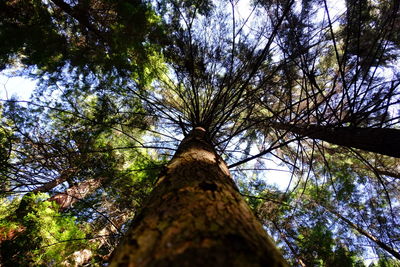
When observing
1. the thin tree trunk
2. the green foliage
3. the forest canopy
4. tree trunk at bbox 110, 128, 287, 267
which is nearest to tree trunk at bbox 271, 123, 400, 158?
the forest canopy

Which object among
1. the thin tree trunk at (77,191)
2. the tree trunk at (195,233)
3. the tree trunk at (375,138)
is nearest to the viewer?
the tree trunk at (195,233)

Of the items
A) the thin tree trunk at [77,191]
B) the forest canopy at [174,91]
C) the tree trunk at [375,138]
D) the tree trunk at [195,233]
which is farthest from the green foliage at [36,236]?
the tree trunk at [375,138]

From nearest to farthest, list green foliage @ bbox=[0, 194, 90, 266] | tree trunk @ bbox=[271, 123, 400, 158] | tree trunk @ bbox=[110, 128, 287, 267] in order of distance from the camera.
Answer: tree trunk @ bbox=[110, 128, 287, 267]
tree trunk @ bbox=[271, 123, 400, 158]
green foliage @ bbox=[0, 194, 90, 266]

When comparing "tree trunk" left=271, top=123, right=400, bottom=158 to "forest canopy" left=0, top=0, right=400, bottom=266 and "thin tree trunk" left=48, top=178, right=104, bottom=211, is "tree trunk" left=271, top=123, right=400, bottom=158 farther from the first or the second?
"thin tree trunk" left=48, top=178, right=104, bottom=211

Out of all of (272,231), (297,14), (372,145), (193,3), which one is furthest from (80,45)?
(272,231)

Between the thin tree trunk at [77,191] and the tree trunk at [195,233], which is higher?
the thin tree trunk at [77,191]

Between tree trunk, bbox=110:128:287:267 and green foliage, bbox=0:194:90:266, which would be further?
green foliage, bbox=0:194:90:266

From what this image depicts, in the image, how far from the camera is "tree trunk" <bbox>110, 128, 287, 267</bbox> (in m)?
0.70

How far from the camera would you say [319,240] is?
477cm

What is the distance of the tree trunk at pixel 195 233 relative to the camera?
700 mm

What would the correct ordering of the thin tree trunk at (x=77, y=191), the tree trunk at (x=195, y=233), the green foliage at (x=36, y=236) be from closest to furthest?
the tree trunk at (x=195, y=233) → the green foliage at (x=36, y=236) → the thin tree trunk at (x=77, y=191)

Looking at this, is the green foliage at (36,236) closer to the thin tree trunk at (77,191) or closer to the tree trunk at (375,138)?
the thin tree trunk at (77,191)

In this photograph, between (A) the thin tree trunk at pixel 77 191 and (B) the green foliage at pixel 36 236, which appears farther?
(A) the thin tree trunk at pixel 77 191

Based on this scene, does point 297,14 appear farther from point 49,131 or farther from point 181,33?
point 49,131
